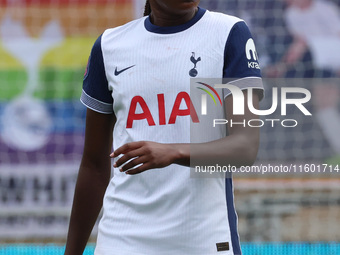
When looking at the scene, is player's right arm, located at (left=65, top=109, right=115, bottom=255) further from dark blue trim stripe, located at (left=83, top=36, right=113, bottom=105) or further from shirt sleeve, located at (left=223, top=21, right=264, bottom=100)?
shirt sleeve, located at (left=223, top=21, right=264, bottom=100)

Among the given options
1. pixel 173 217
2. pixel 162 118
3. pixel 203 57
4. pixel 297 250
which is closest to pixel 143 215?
pixel 173 217

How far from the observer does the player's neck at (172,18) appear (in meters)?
2.02

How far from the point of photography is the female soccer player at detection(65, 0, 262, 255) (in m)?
1.85

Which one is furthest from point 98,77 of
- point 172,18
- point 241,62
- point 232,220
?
point 232,220

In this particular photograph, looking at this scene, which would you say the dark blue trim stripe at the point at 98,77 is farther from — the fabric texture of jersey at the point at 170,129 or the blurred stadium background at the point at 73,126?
the blurred stadium background at the point at 73,126

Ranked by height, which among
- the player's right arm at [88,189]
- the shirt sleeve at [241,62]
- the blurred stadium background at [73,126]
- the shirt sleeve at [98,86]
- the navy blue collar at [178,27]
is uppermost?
the navy blue collar at [178,27]

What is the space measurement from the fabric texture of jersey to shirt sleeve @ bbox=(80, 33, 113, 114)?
0.08 metres

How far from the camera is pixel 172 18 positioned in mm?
2033

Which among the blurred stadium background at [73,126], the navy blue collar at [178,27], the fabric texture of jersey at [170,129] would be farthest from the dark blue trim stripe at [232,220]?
the blurred stadium background at [73,126]

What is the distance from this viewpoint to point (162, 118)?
1.91 m

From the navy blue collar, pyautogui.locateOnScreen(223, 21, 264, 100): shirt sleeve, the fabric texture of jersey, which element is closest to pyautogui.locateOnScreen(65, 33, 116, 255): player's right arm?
the fabric texture of jersey

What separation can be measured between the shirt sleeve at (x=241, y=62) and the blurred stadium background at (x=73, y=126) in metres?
4.26

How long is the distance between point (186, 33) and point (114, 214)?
543 millimetres

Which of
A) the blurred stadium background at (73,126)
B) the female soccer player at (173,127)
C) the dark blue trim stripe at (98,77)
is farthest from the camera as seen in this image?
the blurred stadium background at (73,126)
